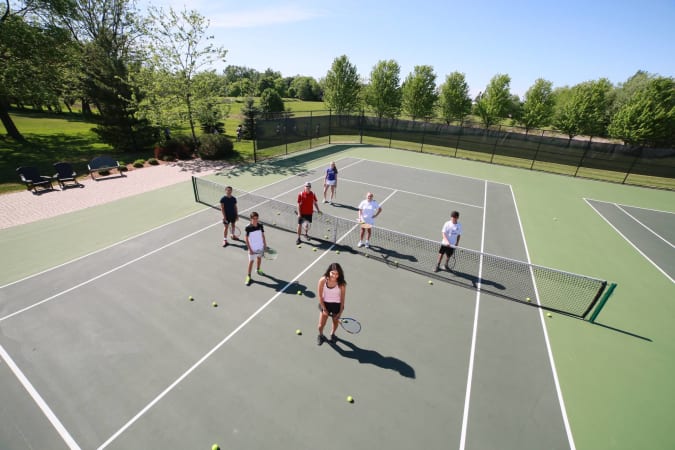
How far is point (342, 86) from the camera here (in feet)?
136

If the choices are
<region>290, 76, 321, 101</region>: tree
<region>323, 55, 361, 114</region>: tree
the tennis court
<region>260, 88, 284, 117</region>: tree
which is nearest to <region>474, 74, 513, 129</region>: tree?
<region>323, 55, 361, 114</region>: tree

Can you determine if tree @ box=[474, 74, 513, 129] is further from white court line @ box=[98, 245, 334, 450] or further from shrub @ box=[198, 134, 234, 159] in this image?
white court line @ box=[98, 245, 334, 450]

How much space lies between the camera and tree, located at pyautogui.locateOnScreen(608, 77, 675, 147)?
31000mm

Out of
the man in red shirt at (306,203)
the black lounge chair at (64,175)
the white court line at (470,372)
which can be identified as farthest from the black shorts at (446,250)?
the black lounge chair at (64,175)

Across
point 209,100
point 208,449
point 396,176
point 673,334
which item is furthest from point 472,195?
point 209,100

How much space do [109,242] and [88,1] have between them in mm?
32574

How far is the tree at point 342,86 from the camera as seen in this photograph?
134 ft

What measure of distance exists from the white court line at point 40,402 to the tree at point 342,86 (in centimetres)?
4225

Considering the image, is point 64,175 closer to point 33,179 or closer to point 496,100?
point 33,179

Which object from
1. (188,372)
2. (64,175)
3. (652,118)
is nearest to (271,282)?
(188,372)

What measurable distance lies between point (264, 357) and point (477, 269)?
719cm

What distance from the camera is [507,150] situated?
98.5 feet

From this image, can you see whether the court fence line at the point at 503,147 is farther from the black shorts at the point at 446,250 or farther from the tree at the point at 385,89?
the black shorts at the point at 446,250

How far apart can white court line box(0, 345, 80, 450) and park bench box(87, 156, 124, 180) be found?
14.1 m
